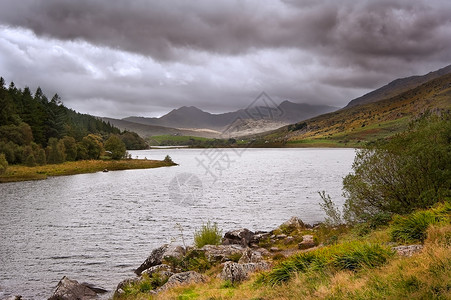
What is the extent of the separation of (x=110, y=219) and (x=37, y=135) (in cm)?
10004

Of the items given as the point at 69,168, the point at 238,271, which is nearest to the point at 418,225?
the point at 238,271

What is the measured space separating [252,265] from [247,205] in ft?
115

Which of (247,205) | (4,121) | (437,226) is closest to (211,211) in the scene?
(247,205)

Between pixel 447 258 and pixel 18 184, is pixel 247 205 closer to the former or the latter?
pixel 447 258

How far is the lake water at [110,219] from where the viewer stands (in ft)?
81.6

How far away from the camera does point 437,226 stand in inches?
516

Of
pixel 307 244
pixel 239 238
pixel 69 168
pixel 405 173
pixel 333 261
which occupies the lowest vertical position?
pixel 69 168

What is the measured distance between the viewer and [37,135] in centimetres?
12500

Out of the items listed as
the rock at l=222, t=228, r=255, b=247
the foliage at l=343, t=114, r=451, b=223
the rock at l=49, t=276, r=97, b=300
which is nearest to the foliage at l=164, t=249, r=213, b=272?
the rock at l=49, t=276, r=97, b=300

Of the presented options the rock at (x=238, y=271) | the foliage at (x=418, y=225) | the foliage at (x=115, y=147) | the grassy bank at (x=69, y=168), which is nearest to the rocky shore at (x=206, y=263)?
the rock at (x=238, y=271)

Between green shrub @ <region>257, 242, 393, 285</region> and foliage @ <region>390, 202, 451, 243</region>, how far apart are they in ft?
9.79

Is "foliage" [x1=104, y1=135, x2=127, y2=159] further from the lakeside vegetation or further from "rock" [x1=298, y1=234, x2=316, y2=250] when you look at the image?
"rock" [x1=298, y1=234, x2=316, y2=250]

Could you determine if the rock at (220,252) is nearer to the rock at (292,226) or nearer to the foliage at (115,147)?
the rock at (292,226)

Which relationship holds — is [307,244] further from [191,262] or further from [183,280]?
[183,280]
